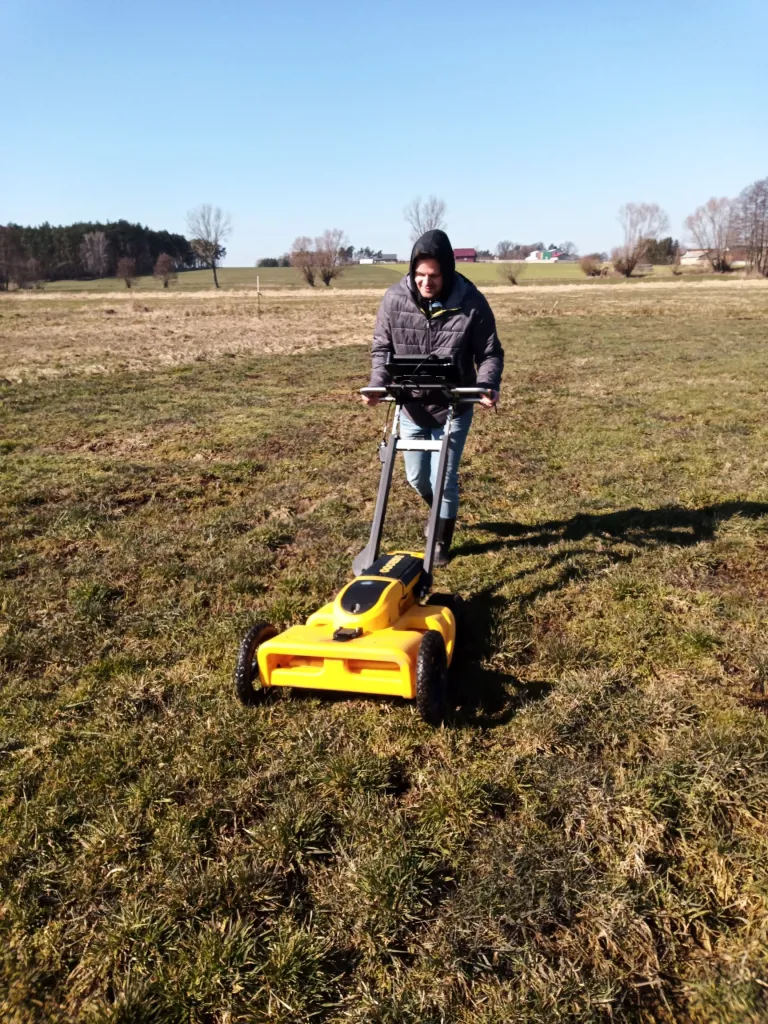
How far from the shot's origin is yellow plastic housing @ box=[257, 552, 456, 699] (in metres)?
3.34

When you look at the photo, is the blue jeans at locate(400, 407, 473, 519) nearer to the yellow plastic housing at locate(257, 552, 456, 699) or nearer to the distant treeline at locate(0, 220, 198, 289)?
the yellow plastic housing at locate(257, 552, 456, 699)

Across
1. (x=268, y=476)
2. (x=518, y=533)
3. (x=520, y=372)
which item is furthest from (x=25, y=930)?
(x=520, y=372)

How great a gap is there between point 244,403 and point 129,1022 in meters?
11.1

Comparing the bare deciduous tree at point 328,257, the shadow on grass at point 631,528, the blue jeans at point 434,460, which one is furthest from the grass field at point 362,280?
the blue jeans at point 434,460

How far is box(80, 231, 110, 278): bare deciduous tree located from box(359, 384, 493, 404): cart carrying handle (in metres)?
119

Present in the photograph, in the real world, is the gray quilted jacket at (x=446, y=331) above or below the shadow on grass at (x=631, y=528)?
above

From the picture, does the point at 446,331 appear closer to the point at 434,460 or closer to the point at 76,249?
the point at 434,460

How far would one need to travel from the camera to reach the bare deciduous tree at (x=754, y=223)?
78750 mm

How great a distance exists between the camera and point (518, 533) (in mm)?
6297

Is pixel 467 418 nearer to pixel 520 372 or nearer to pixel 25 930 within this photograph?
pixel 25 930

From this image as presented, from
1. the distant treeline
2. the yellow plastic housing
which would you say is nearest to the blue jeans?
the yellow plastic housing

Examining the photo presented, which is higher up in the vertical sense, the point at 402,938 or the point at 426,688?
the point at 426,688

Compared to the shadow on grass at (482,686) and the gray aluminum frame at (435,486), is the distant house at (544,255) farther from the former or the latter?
the shadow on grass at (482,686)

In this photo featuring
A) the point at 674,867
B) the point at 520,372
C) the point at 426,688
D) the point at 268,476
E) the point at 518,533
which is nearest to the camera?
the point at 674,867
